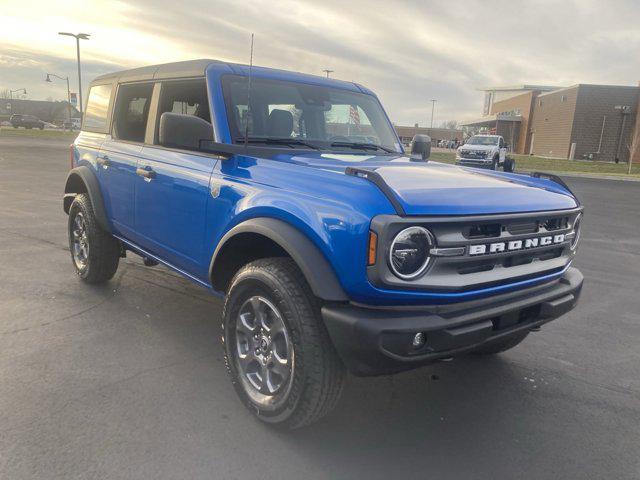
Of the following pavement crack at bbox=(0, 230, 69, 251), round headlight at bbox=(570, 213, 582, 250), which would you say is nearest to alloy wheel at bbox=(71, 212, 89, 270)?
pavement crack at bbox=(0, 230, 69, 251)

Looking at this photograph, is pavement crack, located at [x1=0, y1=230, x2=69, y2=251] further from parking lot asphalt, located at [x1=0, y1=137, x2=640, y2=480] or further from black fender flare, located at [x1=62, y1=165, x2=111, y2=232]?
parking lot asphalt, located at [x1=0, y1=137, x2=640, y2=480]

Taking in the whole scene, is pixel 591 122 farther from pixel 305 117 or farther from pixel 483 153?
pixel 305 117

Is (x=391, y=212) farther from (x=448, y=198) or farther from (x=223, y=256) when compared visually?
(x=223, y=256)

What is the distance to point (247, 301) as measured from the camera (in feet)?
9.72

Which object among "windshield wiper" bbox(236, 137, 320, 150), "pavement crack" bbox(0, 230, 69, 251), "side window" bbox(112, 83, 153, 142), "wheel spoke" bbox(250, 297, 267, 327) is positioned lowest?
"pavement crack" bbox(0, 230, 69, 251)

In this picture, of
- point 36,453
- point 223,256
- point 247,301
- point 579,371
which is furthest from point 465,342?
point 36,453

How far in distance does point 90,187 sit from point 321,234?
126 inches

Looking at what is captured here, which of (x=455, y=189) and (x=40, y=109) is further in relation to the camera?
(x=40, y=109)

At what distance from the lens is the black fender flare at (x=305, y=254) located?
241cm

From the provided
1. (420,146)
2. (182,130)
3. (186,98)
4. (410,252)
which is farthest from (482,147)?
(410,252)

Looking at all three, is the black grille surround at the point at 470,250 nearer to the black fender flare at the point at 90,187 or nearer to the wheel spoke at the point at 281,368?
the wheel spoke at the point at 281,368

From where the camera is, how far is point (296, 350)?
2584mm

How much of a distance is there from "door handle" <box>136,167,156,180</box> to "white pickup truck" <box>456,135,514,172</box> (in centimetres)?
2531

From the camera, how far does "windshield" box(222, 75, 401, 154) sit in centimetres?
354
